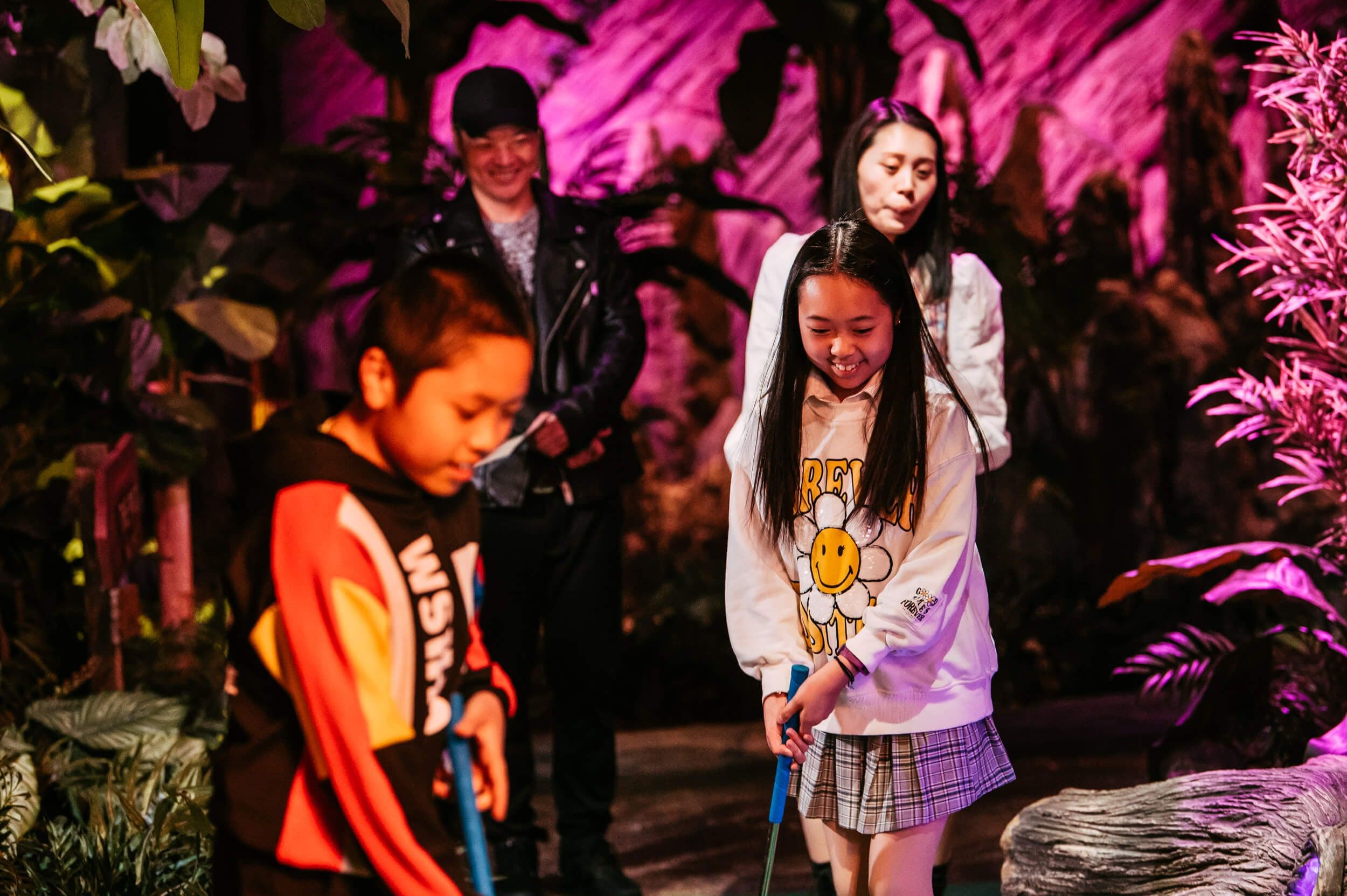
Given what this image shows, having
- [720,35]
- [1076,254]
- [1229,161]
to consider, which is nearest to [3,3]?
[720,35]

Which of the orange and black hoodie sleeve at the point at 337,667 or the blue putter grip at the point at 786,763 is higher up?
the orange and black hoodie sleeve at the point at 337,667

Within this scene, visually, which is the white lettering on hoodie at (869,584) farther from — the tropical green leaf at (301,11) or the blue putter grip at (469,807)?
the tropical green leaf at (301,11)

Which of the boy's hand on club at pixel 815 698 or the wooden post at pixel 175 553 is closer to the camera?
the boy's hand on club at pixel 815 698

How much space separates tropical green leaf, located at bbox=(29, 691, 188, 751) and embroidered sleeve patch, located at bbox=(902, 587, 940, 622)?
2.18 meters

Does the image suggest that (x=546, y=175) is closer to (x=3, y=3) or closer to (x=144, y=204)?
(x=144, y=204)

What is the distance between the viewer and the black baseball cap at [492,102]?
272cm

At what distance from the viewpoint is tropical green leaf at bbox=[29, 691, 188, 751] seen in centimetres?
309

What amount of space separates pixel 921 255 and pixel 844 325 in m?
0.77

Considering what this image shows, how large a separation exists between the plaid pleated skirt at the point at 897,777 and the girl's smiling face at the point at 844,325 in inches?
21.9

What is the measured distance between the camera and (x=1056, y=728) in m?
4.22

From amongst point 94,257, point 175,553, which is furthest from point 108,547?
point 94,257

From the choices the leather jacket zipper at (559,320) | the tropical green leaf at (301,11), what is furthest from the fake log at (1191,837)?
the tropical green leaf at (301,11)

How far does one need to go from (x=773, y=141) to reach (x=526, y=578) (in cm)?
330

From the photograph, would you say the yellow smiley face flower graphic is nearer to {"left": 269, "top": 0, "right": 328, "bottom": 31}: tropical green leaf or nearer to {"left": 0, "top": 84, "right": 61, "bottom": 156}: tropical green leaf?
{"left": 269, "top": 0, "right": 328, "bottom": 31}: tropical green leaf
